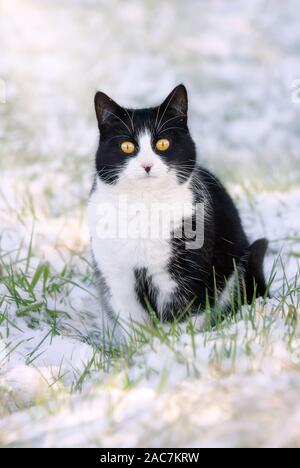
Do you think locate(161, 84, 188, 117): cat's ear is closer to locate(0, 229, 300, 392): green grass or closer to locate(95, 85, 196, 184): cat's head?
locate(95, 85, 196, 184): cat's head

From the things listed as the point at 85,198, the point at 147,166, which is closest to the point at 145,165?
Result: the point at 147,166

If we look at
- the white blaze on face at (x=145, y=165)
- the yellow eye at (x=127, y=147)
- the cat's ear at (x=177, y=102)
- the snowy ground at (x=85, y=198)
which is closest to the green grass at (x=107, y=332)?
the snowy ground at (x=85, y=198)

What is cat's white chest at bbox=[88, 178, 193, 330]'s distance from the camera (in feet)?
9.98

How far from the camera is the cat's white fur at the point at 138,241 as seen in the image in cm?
295

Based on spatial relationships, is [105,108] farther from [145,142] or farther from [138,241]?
[138,241]

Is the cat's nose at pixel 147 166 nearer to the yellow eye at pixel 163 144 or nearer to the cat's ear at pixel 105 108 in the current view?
the yellow eye at pixel 163 144

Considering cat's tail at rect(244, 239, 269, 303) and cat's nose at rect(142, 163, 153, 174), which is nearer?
cat's nose at rect(142, 163, 153, 174)

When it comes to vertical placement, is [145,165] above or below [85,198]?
above

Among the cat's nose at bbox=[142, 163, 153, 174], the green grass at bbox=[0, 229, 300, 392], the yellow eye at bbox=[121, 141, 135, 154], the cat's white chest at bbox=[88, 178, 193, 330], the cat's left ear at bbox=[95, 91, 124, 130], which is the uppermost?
the cat's left ear at bbox=[95, 91, 124, 130]

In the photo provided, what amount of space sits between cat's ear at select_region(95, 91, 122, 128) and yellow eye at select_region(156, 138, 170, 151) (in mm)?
248

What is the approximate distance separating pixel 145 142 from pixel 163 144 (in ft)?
0.27

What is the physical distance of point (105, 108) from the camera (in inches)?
123

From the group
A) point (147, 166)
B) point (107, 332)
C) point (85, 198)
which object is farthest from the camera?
point (85, 198)

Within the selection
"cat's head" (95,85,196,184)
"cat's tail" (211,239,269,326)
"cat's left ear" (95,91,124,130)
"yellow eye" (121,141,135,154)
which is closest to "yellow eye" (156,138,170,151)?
"cat's head" (95,85,196,184)
